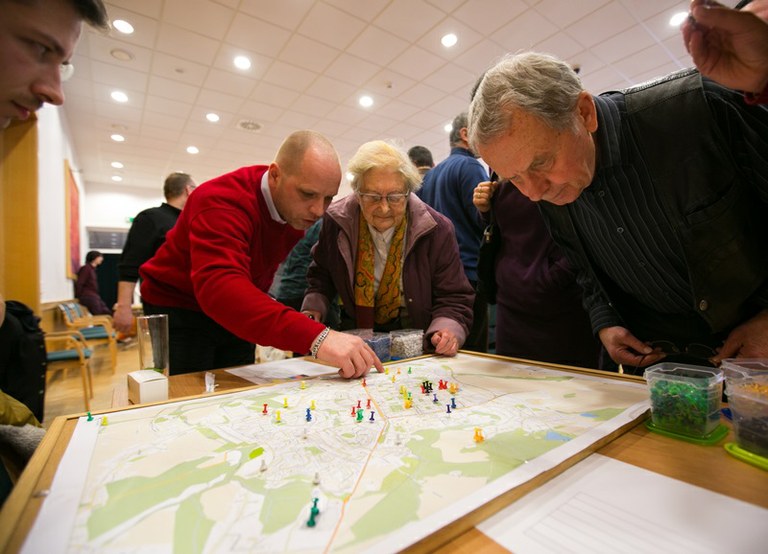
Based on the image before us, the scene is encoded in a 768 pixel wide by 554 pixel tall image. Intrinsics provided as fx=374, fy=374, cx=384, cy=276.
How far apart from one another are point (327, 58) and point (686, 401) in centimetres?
432

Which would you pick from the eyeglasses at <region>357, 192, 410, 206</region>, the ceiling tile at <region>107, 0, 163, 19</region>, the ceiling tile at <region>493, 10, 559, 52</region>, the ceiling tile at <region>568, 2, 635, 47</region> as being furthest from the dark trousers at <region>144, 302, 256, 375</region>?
the ceiling tile at <region>568, 2, 635, 47</region>

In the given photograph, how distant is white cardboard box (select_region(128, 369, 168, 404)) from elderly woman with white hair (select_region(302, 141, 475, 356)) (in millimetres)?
641

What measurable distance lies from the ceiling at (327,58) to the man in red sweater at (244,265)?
1835 mm

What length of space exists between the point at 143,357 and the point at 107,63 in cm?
439

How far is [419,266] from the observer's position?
153 centimetres

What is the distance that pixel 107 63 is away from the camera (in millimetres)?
3934

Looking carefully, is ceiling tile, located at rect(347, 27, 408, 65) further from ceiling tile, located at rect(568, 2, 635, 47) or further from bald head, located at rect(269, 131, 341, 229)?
bald head, located at rect(269, 131, 341, 229)

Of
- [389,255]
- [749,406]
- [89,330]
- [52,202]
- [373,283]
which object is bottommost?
[89,330]

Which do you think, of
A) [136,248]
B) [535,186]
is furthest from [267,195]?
[136,248]

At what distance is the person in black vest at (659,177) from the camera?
2.81 ft

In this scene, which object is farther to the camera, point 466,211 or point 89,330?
Answer: point 89,330

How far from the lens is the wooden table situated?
1.33 ft

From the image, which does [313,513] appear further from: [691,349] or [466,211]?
[466,211]

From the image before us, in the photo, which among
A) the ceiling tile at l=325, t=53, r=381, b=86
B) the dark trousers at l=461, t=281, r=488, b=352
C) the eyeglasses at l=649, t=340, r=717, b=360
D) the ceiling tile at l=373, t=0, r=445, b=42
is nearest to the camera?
the eyeglasses at l=649, t=340, r=717, b=360
